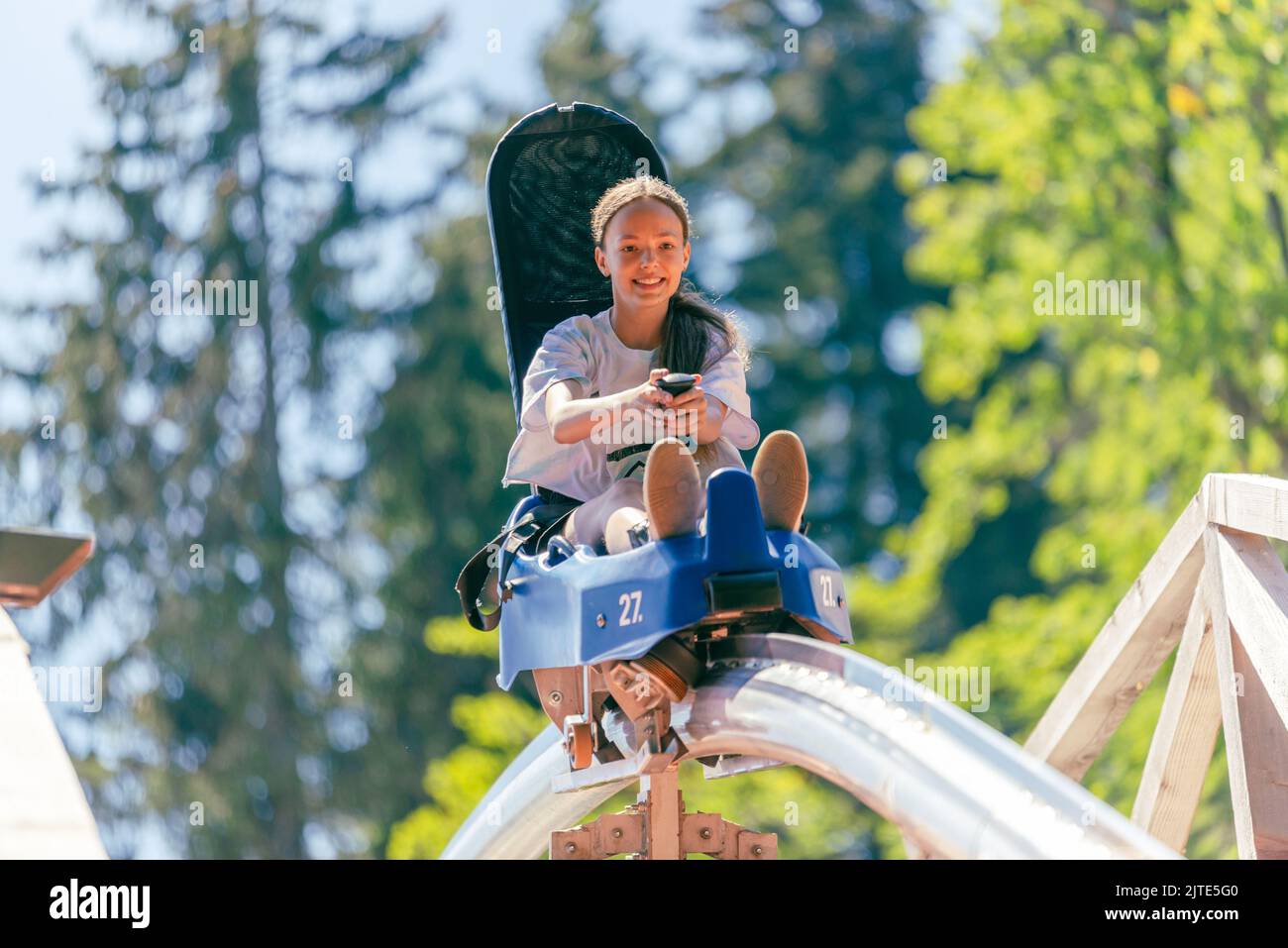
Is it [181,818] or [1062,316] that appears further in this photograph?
[181,818]

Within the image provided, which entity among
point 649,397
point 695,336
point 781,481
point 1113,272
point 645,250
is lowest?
point 781,481

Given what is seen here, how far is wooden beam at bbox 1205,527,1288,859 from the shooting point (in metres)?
4.18

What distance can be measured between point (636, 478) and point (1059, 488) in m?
9.40

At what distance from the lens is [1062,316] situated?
40.9ft

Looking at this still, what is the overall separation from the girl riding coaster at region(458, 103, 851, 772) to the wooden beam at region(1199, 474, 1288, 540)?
39.5 inches

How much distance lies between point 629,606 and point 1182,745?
173 cm

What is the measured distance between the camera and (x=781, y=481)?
3.60 meters

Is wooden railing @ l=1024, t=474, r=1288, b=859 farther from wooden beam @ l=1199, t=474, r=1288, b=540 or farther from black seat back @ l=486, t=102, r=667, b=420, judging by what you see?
black seat back @ l=486, t=102, r=667, b=420

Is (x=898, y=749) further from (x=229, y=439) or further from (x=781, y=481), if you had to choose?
(x=229, y=439)

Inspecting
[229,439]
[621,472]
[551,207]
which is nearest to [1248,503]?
[621,472]

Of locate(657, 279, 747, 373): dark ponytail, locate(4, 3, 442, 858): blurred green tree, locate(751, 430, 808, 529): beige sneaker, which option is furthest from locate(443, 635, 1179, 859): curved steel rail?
locate(4, 3, 442, 858): blurred green tree

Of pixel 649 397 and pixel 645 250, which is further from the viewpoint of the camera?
pixel 645 250
